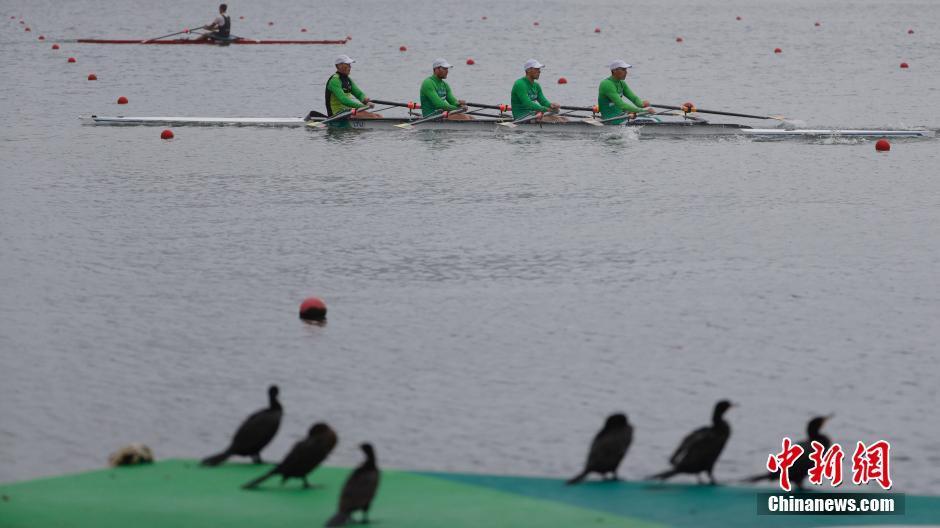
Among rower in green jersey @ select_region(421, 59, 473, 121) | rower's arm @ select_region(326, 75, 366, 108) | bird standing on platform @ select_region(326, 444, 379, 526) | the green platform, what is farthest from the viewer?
rower's arm @ select_region(326, 75, 366, 108)

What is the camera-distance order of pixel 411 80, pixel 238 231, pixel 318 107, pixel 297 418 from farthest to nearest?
pixel 411 80 < pixel 318 107 < pixel 238 231 < pixel 297 418

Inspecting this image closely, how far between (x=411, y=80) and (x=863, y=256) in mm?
22812

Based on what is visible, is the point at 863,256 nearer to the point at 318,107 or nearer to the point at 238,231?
the point at 238,231

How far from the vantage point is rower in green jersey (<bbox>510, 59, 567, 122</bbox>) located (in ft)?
73.2

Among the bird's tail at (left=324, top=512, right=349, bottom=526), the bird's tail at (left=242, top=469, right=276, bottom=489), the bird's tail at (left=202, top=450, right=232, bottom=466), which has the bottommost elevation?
the bird's tail at (left=324, top=512, right=349, bottom=526)

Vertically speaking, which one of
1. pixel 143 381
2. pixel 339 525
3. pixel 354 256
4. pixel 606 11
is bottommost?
pixel 339 525

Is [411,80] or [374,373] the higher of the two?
[411,80]

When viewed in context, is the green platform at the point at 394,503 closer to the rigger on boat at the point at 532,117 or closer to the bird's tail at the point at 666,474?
the bird's tail at the point at 666,474

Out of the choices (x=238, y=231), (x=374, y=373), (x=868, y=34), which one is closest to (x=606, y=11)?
(x=868, y=34)

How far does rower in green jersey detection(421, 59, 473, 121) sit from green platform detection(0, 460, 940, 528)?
51.1 ft

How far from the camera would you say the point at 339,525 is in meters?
6.39

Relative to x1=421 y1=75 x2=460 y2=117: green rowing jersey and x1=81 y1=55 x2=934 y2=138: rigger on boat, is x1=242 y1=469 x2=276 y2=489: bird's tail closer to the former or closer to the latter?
x1=81 y1=55 x2=934 y2=138: rigger on boat

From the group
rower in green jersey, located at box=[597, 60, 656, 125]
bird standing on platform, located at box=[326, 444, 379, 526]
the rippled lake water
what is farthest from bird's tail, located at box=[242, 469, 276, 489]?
rower in green jersey, located at box=[597, 60, 656, 125]

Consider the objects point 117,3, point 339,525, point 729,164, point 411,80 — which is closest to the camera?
point 339,525
